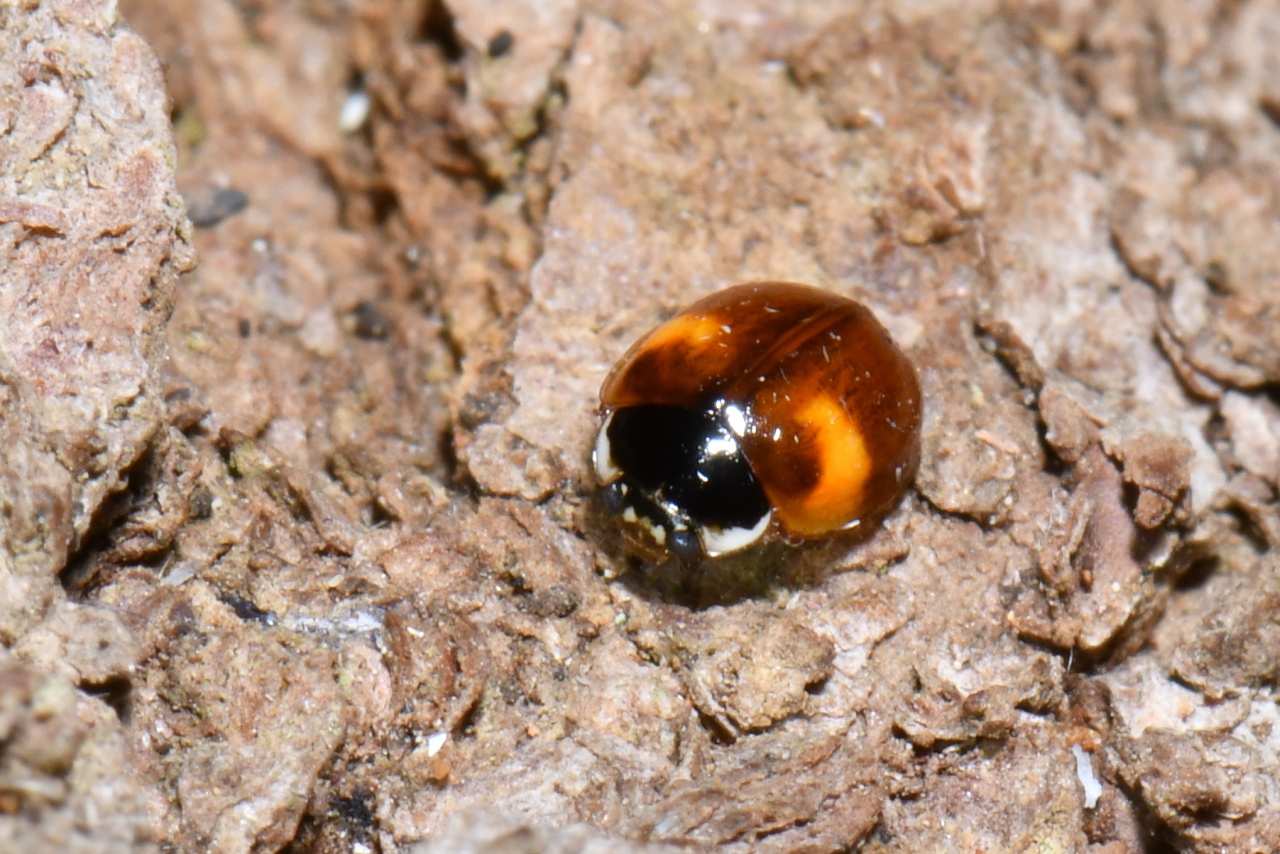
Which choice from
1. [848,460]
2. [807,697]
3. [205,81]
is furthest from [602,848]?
[205,81]

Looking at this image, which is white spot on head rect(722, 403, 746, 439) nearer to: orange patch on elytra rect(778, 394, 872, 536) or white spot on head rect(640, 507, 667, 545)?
orange patch on elytra rect(778, 394, 872, 536)

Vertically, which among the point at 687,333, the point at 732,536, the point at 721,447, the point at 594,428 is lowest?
the point at 594,428

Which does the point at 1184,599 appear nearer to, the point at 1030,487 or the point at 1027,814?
the point at 1030,487

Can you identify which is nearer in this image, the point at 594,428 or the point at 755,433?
the point at 755,433

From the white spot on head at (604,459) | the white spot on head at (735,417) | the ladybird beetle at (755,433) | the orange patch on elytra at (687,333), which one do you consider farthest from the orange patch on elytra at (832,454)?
the white spot on head at (604,459)

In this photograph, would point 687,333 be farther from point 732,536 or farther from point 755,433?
point 732,536

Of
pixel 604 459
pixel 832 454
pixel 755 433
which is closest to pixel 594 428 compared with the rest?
pixel 604 459

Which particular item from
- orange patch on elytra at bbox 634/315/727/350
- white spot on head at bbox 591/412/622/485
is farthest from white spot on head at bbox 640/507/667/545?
orange patch on elytra at bbox 634/315/727/350

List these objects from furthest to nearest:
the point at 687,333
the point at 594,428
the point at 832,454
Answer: the point at 594,428, the point at 687,333, the point at 832,454

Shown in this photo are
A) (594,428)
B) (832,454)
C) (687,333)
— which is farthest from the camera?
(594,428)
